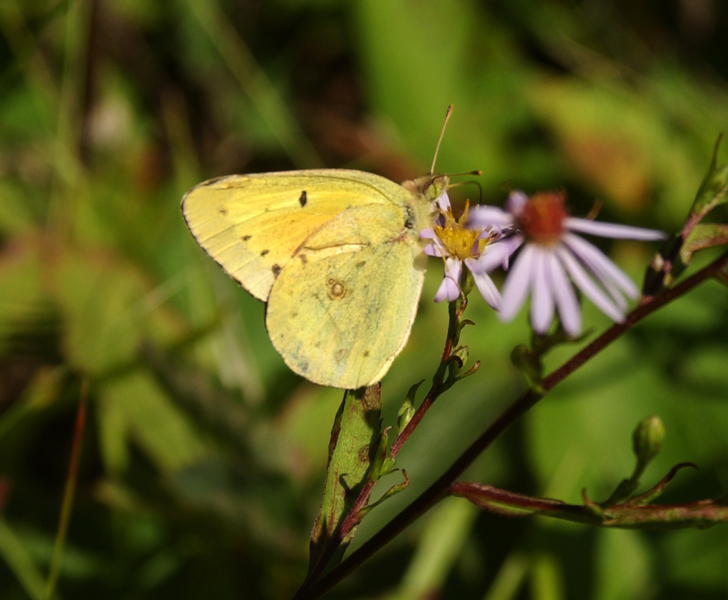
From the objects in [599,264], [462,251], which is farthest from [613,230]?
[462,251]

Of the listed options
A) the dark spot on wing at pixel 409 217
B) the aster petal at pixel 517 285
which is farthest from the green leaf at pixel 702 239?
the dark spot on wing at pixel 409 217

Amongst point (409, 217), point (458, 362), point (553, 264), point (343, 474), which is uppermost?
point (409, 217)

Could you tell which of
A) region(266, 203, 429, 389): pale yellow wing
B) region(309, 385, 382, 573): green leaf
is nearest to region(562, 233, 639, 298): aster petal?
region(266, 203, 429, 389): pale yellow wing

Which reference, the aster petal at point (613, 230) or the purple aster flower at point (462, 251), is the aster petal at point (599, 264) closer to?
the aster petal at point (613, 230)

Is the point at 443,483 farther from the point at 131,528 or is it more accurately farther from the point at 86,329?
the point at 86,329

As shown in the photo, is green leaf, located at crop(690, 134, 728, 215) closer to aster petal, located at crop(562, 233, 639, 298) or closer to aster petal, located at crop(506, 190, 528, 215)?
aster petal, located at crop(562, 233, 639, 298)

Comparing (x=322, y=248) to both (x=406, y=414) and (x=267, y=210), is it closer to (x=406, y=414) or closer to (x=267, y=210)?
(x=267, y=210)

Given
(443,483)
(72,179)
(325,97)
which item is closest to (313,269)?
(443,483)
